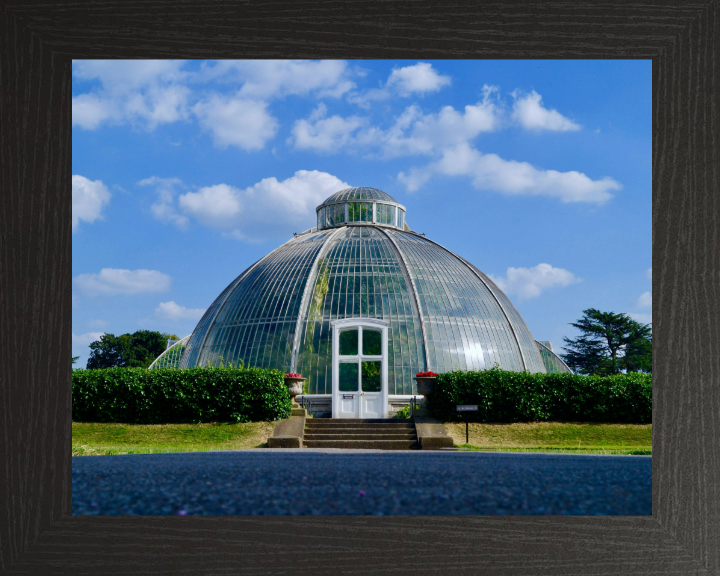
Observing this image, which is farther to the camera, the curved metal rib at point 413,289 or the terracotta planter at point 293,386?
the curved metal rib at point 413,289

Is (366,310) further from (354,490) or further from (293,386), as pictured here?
(354,490)

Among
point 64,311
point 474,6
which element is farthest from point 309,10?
point 64,311

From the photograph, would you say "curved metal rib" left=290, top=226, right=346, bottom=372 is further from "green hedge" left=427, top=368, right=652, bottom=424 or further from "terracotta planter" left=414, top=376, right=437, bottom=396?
"green hedge" left=427, top=368, right=652, bottom=424

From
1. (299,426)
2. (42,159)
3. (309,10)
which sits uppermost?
(309,10)

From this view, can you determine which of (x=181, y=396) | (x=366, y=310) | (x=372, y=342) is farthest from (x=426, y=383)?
(x=181, y=396)

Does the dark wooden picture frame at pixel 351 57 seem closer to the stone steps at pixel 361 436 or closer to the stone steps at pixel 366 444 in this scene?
the stone steps at pixel 366 444

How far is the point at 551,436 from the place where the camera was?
543 inches

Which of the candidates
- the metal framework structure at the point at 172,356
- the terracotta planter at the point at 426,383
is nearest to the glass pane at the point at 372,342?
the terracotta planter at the point at 426,383

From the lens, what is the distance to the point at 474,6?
4.65m

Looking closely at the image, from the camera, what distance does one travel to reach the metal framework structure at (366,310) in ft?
56.2

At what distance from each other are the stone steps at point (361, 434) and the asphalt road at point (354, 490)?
659 cm

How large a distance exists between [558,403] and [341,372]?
16.5 ft

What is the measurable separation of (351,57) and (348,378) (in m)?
12.5

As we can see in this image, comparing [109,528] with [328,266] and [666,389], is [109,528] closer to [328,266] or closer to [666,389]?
[666,389]
